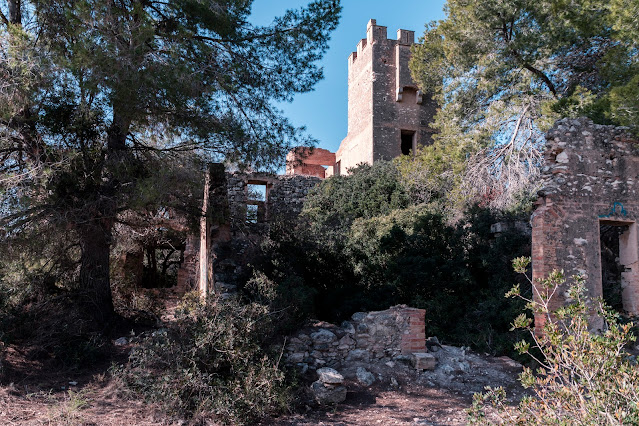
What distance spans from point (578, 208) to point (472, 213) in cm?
378

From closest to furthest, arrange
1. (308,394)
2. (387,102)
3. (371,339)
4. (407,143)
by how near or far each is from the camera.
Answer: (308,394) < (371,339) < (387,102) < (407,143)

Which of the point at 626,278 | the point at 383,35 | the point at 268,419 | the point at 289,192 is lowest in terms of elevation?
the point at 268,419

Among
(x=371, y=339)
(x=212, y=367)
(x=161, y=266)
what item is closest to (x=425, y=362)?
(x=371, y=339)

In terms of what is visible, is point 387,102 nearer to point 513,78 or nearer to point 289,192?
point 289,192

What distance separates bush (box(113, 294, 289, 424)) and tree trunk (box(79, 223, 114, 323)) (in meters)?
2.14

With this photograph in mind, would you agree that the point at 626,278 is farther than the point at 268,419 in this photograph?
Yes

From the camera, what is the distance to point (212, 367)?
219 inches

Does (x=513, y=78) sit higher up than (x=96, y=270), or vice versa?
(x=513, y=78)

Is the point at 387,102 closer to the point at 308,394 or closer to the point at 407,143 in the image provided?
the point at 407,143

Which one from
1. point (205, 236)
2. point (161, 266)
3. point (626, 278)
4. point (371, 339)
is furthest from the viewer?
point (161, 266)

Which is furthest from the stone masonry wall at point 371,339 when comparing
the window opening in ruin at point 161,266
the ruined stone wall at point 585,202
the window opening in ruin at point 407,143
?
the window opening in ruin at point 407,143

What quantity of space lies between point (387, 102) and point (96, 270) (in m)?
15.5

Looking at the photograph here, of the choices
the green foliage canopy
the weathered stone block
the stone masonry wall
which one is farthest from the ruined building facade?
the weathered stone block

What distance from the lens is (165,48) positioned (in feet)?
23.4
